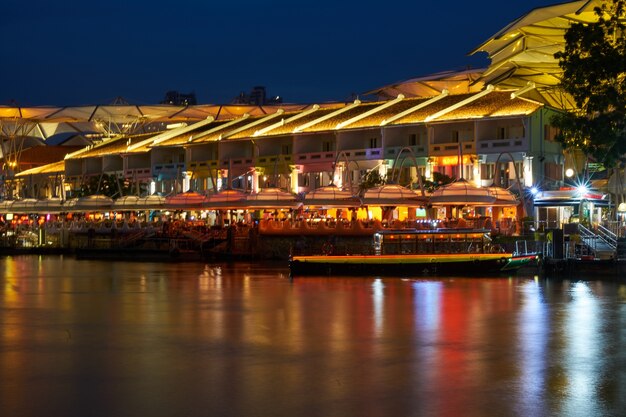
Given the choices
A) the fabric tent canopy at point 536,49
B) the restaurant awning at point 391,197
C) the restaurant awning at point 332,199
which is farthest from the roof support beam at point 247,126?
the restaurant awning at point 391,197

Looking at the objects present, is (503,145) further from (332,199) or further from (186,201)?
(186,201)

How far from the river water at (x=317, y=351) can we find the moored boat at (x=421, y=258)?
698 centimetres

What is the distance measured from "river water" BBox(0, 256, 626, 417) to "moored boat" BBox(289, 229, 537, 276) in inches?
275

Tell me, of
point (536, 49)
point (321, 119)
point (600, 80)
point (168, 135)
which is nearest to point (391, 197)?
point (536, 49)

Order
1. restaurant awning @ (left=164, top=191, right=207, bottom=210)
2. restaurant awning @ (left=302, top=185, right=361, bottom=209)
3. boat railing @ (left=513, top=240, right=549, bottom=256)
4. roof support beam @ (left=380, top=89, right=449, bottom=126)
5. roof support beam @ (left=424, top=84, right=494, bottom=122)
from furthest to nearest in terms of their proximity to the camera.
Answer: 1. restaurant awning @ (left=164, top=191, right=207, bottom=210)
2. roof support beam @ (left=380, top=89, right=449, bottom=126)
3. roof support beam @ (left=424, top=84, right=494, bottom=122)
4. restaurant awning @ (left=302, top=185, right=361, bottom=209)
5. boat railing @ (left=513, top=240, right=549, bottom=256)

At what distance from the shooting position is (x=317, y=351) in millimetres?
20938

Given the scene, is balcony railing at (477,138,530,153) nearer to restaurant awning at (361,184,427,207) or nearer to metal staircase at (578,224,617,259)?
restaurant awning at (361,184,427,207)

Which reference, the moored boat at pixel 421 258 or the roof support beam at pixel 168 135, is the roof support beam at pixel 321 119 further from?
the moored boat at pixel 421 258

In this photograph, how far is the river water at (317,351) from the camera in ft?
51.9

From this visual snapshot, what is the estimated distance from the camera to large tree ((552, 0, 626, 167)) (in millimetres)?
38000

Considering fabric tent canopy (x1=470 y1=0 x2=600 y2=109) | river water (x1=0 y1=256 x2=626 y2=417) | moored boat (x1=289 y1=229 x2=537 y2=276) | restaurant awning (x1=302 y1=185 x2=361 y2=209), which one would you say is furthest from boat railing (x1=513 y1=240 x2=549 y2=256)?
fabric tent canopy (x1=470 y1=0 x2=600 y2=109)

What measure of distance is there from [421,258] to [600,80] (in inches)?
425

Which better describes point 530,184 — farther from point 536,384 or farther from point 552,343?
point 536,384

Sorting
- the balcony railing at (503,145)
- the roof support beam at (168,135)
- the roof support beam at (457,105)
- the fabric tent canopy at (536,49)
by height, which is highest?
the fabric tent canopy at (536,49)
